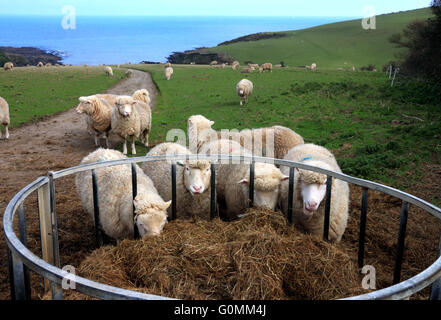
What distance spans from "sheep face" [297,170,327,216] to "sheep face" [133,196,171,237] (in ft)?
5.57

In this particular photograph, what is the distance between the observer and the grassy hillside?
176 feet

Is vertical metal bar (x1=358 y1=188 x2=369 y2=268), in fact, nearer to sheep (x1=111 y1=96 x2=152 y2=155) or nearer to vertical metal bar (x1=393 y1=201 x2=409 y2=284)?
vertical metal bar (x1=393 y1=201 x2=409 y2=284)

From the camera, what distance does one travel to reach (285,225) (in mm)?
4203

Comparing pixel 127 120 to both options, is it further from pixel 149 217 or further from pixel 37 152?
pixel 149 217

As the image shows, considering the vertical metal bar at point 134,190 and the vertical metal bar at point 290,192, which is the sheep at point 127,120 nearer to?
the vertical metal bar at point 134,190

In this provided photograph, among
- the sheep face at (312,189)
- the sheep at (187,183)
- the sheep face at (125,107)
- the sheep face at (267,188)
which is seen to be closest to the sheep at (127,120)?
the sheep face at (125,107)

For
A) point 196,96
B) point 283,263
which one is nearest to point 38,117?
point 196,96

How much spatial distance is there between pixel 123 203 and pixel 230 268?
2.13m

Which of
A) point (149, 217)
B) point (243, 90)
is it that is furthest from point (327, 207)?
point (243, 90)

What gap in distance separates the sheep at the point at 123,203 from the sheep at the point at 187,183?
414 millimetres

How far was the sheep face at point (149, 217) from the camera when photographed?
4.09 m

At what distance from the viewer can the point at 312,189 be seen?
4250mm

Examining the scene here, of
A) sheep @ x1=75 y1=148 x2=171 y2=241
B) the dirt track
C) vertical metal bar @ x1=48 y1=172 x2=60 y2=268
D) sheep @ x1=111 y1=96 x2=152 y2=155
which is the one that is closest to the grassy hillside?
the dirt track

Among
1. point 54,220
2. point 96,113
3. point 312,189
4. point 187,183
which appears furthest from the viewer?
point 96,113
